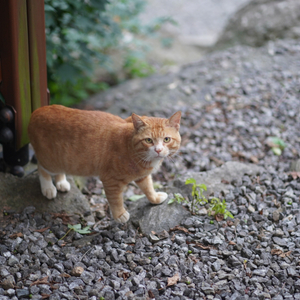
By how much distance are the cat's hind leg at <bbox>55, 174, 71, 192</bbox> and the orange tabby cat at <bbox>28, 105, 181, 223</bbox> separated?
273mm

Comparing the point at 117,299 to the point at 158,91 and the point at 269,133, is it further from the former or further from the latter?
the point at 158,91

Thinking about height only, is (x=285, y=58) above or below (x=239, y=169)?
above

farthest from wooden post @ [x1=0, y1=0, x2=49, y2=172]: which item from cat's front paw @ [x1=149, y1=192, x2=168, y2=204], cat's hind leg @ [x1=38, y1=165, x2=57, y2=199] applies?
cat's front paw @ [x1=149, y1=192, x2=168, y2=204]

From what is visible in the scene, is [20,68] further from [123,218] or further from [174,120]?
[123,218]

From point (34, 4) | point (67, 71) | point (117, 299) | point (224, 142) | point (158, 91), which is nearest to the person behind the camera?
point (117, 299)

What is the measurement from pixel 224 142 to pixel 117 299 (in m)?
2.67

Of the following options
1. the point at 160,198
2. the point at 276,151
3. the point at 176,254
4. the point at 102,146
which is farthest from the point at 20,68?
the point at 276,151

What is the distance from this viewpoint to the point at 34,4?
3004mm

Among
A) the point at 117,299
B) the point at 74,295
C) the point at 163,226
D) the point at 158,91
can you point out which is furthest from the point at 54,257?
the point at 158,91

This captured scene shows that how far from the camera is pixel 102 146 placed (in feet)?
9.93

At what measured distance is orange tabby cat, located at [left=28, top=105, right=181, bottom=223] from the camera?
9.41ft

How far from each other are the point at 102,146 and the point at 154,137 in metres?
0.52

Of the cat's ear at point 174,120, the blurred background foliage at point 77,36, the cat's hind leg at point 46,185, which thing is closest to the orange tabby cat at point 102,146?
the cat's ear at point 174,120

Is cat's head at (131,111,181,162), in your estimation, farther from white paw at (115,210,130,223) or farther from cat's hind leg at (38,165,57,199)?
cat's hind leg at (38,165,57,199)
